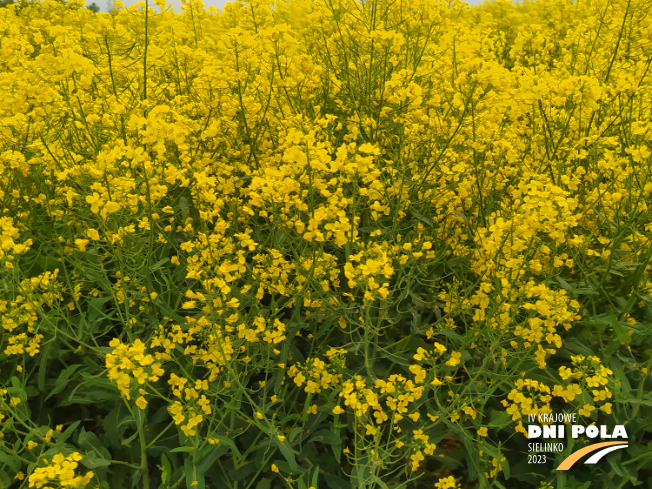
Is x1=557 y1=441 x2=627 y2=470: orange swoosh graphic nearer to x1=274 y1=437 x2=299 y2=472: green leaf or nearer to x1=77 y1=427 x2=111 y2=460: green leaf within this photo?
x1=274 y1=437 x2=299 y2=472: green leaf

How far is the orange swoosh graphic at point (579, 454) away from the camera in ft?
8.27

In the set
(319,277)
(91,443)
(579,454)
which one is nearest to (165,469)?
(91,443)

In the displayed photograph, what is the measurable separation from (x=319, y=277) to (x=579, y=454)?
159 centimetres

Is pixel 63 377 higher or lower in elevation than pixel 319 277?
lower

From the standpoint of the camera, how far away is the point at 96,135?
265cm

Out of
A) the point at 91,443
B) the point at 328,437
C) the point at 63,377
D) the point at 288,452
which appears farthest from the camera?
the point at 63,377

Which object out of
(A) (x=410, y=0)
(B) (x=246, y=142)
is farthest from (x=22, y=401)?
(A) (x=410, y=0)

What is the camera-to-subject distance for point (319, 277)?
2.54 metres

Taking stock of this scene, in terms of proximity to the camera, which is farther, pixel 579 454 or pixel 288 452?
pixel 579 454

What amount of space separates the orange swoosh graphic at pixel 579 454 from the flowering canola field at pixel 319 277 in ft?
0.14

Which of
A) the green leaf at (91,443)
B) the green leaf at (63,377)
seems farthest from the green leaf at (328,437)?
the green leaf at (63,377)

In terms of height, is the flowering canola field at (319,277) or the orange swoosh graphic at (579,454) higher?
the flowering canola field at (319,277)

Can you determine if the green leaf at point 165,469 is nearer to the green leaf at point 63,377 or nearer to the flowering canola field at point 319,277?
the flowering canola field at point 319,277

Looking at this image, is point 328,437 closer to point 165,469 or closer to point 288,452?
point 288,452
